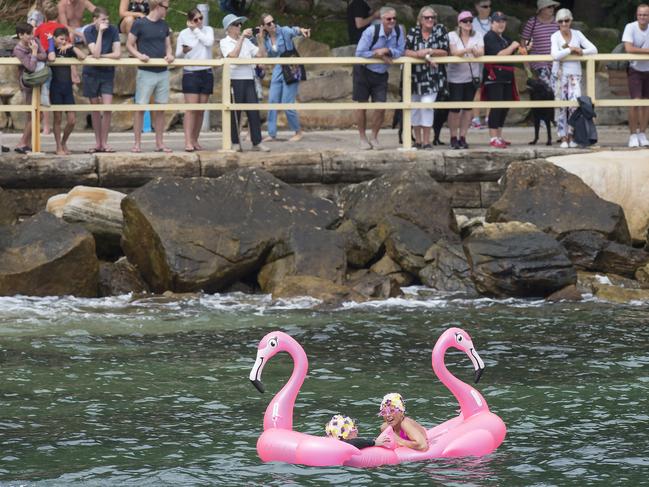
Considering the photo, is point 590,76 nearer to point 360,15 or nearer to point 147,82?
point 360,15

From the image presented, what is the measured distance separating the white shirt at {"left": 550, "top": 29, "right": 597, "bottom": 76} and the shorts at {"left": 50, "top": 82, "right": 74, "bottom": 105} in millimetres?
6390

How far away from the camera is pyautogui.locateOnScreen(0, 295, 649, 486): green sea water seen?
10445 mm

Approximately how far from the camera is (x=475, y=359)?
37.6 ft

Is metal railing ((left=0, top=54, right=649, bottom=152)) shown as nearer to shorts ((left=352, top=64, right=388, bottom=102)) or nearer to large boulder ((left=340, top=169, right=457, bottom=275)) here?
shorts ((left=352, top=64, right=388, bottom=102))

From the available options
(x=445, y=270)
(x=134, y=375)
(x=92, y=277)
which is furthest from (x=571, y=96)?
(x=134, y=375)

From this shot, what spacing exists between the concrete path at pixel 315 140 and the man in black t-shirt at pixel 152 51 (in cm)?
71

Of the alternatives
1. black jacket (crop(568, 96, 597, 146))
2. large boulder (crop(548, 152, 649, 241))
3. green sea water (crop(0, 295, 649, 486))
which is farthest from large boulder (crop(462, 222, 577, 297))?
black jacket (crop(568, 96, 597, 146))

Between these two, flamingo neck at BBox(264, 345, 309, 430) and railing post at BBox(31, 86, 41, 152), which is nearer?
flamingo neck at BBox(264, 345, 309, 430)

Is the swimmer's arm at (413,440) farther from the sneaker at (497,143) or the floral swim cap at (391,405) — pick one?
the sneaker at (497,143)

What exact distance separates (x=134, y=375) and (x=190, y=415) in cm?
155

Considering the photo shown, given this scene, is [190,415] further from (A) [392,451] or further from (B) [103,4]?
(B) [103,4]

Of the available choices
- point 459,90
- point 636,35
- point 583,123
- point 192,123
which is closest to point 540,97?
point 583,123

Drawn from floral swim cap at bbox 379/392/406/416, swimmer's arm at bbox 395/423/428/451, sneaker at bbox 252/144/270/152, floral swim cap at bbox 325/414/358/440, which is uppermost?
sneaker at bbox 252/144/270/152

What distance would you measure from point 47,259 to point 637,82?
8.58 m
